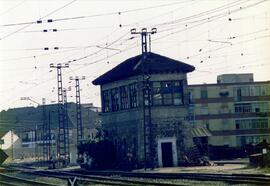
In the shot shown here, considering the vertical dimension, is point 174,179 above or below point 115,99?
below

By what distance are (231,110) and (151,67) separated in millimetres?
38092

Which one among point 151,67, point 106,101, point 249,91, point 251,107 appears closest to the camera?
point 151,67

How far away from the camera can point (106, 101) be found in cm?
5341

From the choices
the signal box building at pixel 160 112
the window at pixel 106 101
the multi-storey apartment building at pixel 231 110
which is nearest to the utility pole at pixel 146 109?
the signal box building at pixel 160 112

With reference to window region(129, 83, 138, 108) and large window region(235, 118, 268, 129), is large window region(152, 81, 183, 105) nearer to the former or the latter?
window region(129, 83, 138, 108)

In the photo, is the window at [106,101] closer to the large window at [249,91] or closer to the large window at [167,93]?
the large window at [167,93]

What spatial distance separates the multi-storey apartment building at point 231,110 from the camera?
263ft

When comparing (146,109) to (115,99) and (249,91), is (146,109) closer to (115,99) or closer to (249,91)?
(115,99)

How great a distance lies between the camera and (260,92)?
8275 cm

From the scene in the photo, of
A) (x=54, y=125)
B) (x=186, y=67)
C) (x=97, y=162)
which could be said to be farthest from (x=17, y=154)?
(x=186, y=67)

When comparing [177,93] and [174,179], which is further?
[177,93]

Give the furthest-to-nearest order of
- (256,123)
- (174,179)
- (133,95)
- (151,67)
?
1. (256,123)
2. (133,95)
3. (151,67)
4. (174,179)

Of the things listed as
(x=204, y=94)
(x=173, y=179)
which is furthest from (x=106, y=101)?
(x=204, y=94)

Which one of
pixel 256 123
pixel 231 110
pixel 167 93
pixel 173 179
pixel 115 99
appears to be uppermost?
pixel 167 93
